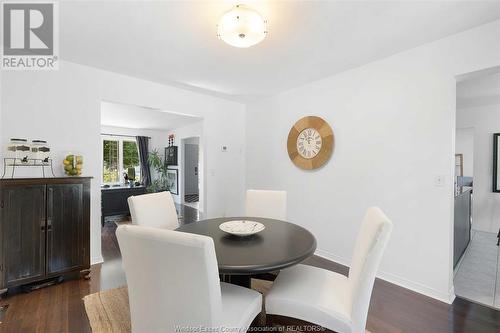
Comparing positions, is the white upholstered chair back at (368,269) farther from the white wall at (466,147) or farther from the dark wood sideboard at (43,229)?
the white wall at (466,147)

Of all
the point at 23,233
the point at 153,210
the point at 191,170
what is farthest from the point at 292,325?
the point at 191,170

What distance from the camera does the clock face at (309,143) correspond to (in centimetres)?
323

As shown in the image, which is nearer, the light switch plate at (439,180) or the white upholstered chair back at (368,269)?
the white upholstered chair back at (368,269)

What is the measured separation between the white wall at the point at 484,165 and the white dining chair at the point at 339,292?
447cm

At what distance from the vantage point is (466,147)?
4527 millimetres

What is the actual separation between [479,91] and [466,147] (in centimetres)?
153

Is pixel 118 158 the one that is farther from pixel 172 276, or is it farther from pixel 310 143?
pixel 172 276

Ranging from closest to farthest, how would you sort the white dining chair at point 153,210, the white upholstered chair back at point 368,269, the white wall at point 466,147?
the white upholstered chair back at point 368,269
the white dining chair at point 153,210
the white wall at point 466,147

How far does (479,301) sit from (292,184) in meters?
2.27

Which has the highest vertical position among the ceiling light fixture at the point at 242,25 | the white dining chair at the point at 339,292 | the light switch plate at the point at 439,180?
the ceiling light fixture at the point at 242,25

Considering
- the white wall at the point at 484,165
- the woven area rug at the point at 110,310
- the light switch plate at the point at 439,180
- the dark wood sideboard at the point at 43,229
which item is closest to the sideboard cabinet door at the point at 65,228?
the dark wood sideboard at the point at 43,229

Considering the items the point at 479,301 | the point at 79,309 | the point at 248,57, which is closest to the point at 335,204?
the point at 479,301

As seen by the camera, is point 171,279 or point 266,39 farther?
point 266,39

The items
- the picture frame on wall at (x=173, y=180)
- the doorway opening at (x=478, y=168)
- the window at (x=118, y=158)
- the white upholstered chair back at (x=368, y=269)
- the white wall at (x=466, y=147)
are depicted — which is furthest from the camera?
the picture frame on wall at (x=173, y=180)
